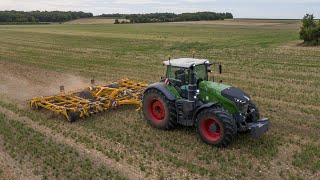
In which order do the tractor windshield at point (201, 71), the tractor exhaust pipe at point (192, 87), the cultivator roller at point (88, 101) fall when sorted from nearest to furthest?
the tractor exhaust pipe at point (192, 87) < the tractor windshield at point (201, 71) < the cultivator roller at point (88, 101)

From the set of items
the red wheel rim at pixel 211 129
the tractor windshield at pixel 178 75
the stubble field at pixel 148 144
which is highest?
the tractor windshield at pixel 178 75

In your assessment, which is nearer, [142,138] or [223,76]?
[142,138]

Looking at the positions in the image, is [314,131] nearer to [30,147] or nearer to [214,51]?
[30,147]

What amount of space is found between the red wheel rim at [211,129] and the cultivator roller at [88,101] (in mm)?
3566

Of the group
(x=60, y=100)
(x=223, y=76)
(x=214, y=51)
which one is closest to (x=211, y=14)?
(x=214, y=51)

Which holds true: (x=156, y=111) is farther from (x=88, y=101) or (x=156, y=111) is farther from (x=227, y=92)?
(x=88, y=101)

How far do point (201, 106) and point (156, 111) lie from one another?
6.41 feet

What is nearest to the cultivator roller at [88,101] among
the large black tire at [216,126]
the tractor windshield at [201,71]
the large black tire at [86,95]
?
the large black tire at [86,95]

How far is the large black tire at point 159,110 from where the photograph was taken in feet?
32.1

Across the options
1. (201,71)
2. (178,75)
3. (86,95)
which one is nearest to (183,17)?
(86,95)

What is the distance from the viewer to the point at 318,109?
12.2m

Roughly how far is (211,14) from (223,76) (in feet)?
334

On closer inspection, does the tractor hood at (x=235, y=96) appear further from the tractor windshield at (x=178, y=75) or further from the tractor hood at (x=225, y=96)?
the tractor windshield at (x=178, y=75)

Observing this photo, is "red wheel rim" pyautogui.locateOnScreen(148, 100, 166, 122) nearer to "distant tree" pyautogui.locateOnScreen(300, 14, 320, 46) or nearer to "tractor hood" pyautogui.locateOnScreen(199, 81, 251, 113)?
"tractor hood" pyautogui.locateOnScreen(199, 81, 251, 113)
